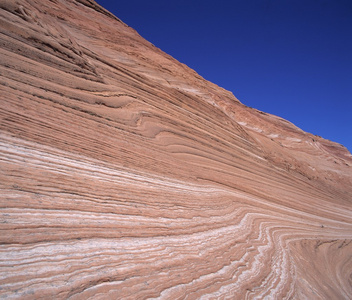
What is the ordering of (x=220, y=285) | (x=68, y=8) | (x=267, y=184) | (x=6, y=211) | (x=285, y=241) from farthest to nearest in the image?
(x=68, y=8), (x=267, y=184), (x=285, y=241), (x=220, y=285), (x=6, y=211)

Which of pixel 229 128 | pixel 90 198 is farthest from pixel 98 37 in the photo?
pixel 90 198

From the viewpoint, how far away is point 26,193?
1.31m

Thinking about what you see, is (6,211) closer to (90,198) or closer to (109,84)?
(90,198)

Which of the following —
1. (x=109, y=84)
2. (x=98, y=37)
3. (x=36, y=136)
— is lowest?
(x=36, y=136)

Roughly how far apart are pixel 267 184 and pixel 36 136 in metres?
3.90

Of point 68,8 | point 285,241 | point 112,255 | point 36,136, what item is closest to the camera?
point 112,255

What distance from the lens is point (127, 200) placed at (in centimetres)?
180

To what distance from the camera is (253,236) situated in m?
2.50

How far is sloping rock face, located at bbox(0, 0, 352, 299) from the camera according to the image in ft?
3.87

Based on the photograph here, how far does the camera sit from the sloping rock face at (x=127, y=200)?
3.87 feet

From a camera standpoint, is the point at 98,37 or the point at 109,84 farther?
the point at 98,37

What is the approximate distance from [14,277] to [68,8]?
6.86 metres

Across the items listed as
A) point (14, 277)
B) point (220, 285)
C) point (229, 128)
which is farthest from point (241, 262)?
point (229, 128)

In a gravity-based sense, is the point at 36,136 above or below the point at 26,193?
above
